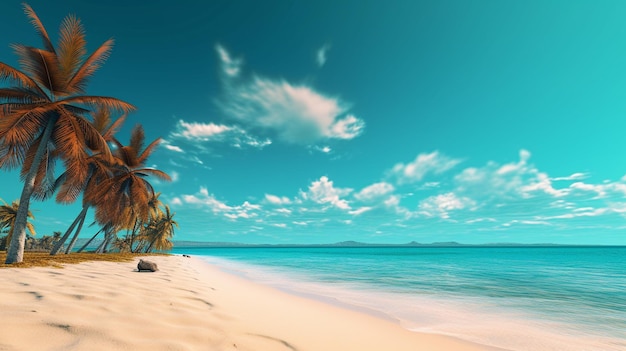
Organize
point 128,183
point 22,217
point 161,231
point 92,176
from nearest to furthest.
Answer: point 22,217
point 92,176
point 128,183
point 161,231

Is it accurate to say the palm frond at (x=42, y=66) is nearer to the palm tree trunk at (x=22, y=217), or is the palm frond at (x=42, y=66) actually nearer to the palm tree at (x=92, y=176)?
the palm tree trunk at (x=22, y=217)

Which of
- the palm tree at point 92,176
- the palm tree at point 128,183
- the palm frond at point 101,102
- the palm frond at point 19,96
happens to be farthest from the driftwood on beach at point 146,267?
the palm tree at point 128,183

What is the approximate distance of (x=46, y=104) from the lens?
11.1m

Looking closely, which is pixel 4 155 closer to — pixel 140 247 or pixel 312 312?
pixel 312 312

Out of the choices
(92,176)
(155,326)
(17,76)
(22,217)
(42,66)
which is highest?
(42,66)

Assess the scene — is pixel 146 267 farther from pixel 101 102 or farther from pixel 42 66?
pixel 42 66

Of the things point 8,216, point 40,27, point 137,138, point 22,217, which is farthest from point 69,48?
point 8,216

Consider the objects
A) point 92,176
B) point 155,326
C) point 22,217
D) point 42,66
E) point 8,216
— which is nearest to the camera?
point 155,326

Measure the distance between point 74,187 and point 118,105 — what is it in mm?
8849

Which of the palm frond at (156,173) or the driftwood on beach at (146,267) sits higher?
the palm frond at (156,173)

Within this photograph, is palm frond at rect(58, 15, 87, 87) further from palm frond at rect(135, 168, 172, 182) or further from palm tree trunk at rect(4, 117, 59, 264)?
palm frond at rect(135, 168, 172, 182)

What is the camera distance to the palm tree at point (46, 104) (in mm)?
10469

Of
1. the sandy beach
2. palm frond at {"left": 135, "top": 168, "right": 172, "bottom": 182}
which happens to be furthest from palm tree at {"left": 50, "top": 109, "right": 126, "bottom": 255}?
the sandy beach

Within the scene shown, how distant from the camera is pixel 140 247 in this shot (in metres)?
43.7
